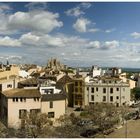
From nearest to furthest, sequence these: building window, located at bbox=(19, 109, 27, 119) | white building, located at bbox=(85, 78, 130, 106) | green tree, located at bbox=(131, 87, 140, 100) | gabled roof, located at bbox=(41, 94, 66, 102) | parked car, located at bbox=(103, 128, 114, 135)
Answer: building window, located at bbox=(19, 109, 27, 119), parked car, located at bbox=(103, 128, 114, 135), gabled roof, located at bbox=(41, 94, 66, 102), white building, located at bbox=(85, 78, 130, 106), green tree, located at bbox=(131, 87, 140, 100)

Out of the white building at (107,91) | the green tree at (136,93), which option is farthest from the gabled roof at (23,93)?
the green tree at (136,93)

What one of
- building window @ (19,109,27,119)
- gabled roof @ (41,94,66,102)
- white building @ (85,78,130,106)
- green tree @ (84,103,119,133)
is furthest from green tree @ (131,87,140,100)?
building window @ (19,109,27,119)

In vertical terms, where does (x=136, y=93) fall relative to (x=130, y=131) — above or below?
above

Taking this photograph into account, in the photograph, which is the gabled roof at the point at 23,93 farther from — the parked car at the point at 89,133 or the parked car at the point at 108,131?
the parked car at the point at 108,131

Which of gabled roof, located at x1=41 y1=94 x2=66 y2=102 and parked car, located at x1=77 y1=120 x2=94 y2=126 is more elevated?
gabled roof, located at x1=41 y1=94 x2=66 y2=102

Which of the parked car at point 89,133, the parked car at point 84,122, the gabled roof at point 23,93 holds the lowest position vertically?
the parked car at point 89,133

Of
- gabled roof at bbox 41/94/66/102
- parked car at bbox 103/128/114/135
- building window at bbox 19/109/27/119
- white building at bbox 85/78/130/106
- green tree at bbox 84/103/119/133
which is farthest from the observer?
white building at bbox 85/78/130/106

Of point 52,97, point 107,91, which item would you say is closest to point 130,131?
point 52,97

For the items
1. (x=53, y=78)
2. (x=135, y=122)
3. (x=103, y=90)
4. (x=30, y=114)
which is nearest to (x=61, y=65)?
(x=53, y=78)

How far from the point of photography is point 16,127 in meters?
12.4

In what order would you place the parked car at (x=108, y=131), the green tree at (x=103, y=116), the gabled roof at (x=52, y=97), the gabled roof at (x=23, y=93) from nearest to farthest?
the parked car at (x=108, y=131) < the gabled roof at (x=23, y=93) < the green tree at (x=103, y=116) < the gabled roof at (x=52, y=97)

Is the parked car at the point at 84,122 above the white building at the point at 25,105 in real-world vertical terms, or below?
below

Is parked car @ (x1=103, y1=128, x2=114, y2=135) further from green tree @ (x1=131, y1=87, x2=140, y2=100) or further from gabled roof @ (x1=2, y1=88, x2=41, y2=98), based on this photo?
green tree @ (x1=131, y1=87, x2=140, y2=100)

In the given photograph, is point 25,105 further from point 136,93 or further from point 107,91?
point 136,93
